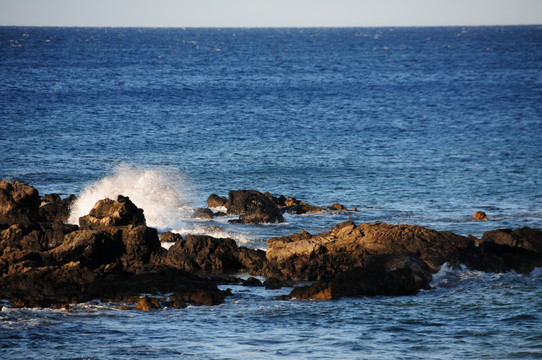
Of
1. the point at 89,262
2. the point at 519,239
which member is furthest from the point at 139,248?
the point at 519,239

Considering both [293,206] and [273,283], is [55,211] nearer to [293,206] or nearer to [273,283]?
[293,206]

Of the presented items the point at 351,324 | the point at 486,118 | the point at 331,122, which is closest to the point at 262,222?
the point at 351,324

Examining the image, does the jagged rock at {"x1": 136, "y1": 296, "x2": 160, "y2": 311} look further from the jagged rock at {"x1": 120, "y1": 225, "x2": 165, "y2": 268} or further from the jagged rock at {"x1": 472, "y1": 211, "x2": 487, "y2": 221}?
the jagged rock at {"x1": 472, "y1": 211, "x2": 487, "y2": 221}

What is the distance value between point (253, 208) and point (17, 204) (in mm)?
11072

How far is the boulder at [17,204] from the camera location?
1170 inches

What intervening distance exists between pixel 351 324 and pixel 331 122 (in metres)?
54.3

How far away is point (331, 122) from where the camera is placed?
74688 mm

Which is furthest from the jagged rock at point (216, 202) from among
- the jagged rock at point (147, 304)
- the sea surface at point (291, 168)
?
the jagged rock at point (147, 304)

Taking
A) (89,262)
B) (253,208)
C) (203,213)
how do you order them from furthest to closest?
(203,213), (253,208), (89,262)

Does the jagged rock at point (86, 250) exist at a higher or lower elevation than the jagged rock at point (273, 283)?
higher

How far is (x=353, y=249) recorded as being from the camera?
26906mm

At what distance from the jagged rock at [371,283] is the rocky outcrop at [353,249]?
1.51 metres

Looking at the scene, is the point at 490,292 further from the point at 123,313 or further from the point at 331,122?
the point at 331,122

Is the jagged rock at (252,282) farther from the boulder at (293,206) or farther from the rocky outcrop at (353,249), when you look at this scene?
the boulder at (293,206)
